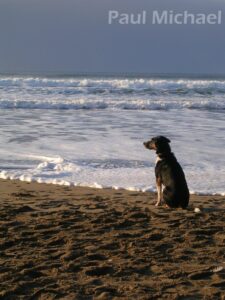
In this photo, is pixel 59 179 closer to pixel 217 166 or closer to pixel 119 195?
pixel 119 195

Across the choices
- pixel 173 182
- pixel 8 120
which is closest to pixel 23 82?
pixel 8 120

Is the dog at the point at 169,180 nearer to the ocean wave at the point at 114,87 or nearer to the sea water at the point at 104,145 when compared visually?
the sea water at the point at 104,145

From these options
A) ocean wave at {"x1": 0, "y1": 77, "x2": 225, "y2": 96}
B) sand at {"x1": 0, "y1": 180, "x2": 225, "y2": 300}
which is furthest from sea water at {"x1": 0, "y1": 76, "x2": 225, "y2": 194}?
ocean wave at {"x1": 0, "y1": 77, "x2": 225, "y2": 96}

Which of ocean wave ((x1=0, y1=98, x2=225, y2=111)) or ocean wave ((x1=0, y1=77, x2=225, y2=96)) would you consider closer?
ocean wave ((x1=0, y1=98, x2=225, y2=111))

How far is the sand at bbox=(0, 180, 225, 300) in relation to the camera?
10.8 ft

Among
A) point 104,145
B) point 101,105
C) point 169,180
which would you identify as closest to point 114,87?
point 101,105

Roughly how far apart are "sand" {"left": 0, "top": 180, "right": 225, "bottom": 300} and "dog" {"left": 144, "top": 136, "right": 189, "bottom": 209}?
0.40 feet

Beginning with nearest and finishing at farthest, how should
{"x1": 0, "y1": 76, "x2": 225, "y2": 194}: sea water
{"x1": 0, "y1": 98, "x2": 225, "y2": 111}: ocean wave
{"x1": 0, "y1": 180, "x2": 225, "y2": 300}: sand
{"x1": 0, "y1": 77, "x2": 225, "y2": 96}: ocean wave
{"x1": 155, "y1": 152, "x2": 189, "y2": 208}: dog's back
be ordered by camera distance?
1. {"x1": 0, "y1": 180, "x2": 225, "y2": 300}: sand
2. {"x1": 155, "y1": 152, "x2": 189, "y2": 208}: dog's back
3. {"x1": 0, "y1": 76, "x2": 225, "y2": 194}: sea water
4. {"x1": 0, "y1": 98, "x2": 225, "y2": 111}: ocean wave
5. {"x1": 0, "y1": 77, "x2": 225, "y2": 96}: ocean wave

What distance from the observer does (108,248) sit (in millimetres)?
4168

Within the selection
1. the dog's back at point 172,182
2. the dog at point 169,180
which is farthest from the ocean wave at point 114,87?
the dog's back at point 172,182

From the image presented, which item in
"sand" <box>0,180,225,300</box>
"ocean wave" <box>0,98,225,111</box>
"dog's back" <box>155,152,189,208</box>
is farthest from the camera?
"ocean wave" <box>0,98,225,111</box>

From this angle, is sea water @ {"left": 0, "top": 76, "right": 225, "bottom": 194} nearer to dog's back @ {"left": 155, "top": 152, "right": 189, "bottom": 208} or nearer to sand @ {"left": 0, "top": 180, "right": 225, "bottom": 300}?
dog's back @ {"left": 155, "top": 152, "right": 189, "bottom": 208}

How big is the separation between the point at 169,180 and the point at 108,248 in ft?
6.43

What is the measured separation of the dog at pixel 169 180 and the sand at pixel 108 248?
0.40ft
